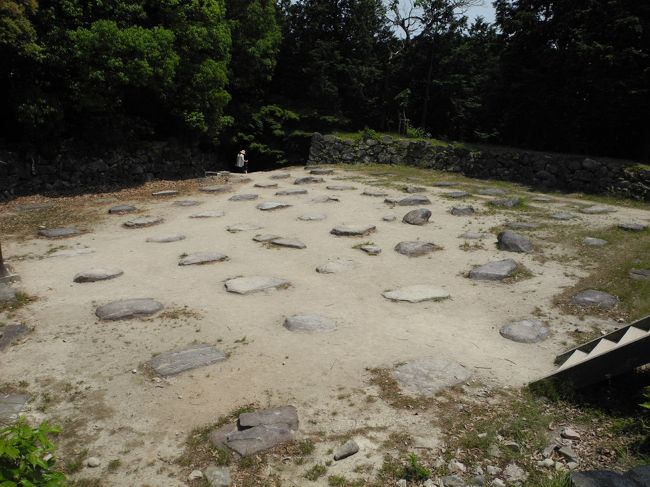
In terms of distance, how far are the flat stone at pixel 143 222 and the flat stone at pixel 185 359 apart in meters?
5.84

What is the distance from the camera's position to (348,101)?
21.4m

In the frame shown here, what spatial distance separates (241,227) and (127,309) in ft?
13.9

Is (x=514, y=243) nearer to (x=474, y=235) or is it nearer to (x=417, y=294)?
(x=474, y=235)

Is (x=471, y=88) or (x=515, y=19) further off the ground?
(x=515, y=19)

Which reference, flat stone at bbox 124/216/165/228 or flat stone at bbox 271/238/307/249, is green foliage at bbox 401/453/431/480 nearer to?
flat stone at bbox 271/238/307/249

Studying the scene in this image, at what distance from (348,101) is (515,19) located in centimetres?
834

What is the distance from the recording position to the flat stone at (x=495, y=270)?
649cm

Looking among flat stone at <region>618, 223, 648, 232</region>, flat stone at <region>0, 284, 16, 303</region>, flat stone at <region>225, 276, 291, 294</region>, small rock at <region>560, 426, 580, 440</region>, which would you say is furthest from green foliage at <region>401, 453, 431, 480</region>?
flat stone at <region>618, 223, 648, 232</region>

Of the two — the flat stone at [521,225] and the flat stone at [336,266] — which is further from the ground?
the flat stone at [521,225]

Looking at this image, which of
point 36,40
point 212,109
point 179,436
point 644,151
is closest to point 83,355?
point 179,436

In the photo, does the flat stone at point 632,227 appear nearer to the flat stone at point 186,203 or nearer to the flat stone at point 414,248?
the flat stone at point 414,248

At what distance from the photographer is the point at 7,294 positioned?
5809mm

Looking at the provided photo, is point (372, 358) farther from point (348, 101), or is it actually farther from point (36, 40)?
point (348, 101)

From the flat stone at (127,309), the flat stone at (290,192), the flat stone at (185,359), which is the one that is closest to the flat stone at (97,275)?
the flat stone at (127,309)
